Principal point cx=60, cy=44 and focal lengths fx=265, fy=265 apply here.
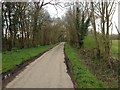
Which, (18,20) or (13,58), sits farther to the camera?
(18,20)

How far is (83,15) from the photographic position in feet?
146

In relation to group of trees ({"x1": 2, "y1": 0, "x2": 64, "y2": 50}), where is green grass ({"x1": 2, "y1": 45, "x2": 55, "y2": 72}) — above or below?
below

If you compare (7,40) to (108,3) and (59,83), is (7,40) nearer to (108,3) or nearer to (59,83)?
(108,3)

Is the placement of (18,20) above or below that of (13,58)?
above

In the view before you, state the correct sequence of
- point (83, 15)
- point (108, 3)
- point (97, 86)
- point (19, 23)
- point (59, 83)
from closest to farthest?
point (97, 86), point (59, 83), point (108, 3), point (83, 15), point (19, 23)

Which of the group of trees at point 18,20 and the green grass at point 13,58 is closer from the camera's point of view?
the green grass at point 13,58

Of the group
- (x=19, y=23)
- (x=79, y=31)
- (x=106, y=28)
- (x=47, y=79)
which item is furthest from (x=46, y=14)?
(x=47, y=79)

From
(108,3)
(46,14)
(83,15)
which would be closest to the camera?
(108,3)

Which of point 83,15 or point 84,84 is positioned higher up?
point 83,15

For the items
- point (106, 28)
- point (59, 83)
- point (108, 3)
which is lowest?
point (59, 83)

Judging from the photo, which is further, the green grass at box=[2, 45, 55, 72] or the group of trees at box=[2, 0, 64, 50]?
the group of trees at box=[2, 0, 64, 50]

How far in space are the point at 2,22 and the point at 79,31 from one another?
13.3 metres

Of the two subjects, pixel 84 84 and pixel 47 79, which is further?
pixel 47 79

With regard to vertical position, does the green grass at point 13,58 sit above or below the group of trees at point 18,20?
below
